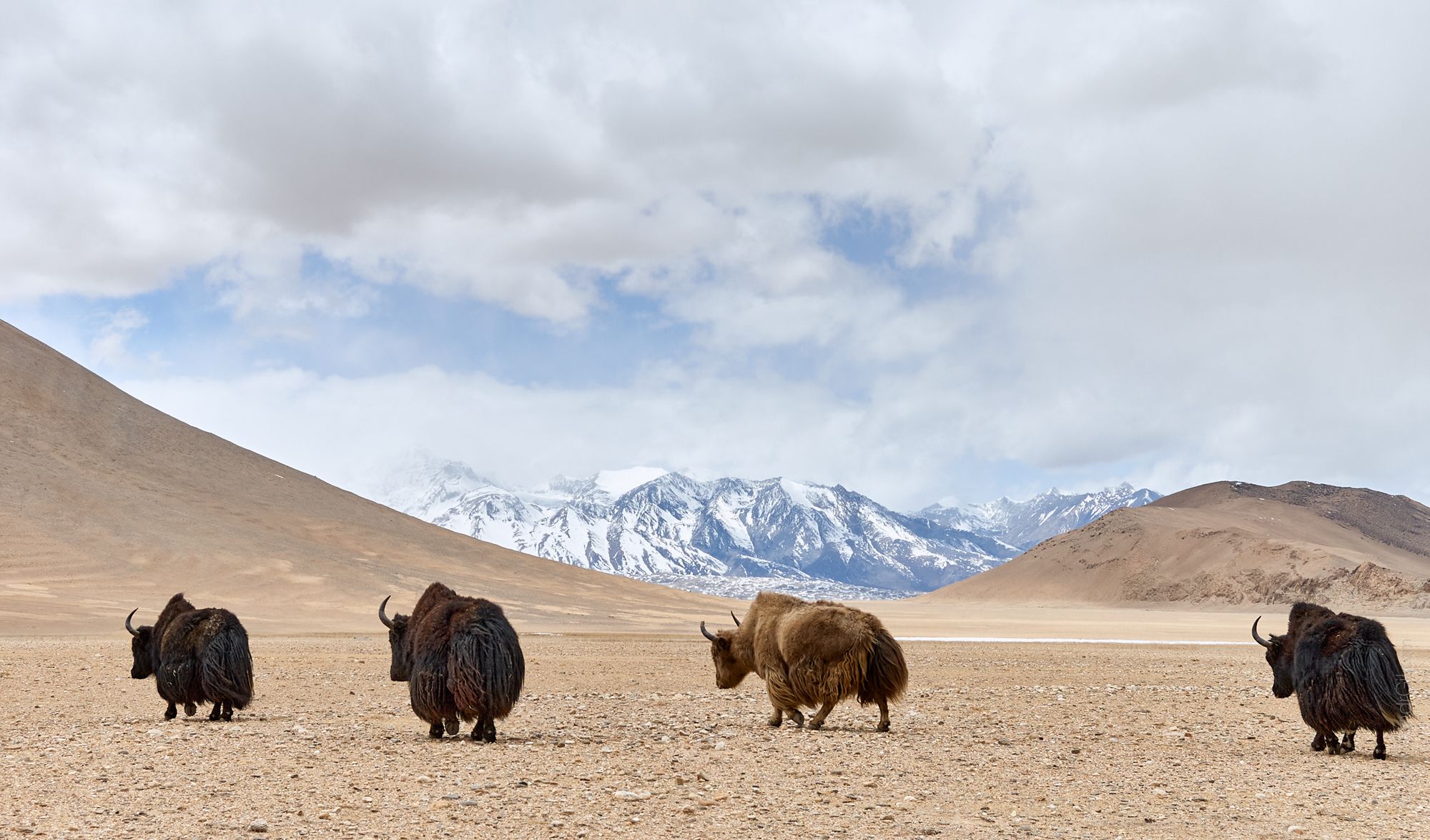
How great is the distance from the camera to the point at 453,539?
7969 centimetres

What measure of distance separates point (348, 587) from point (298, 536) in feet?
41.3

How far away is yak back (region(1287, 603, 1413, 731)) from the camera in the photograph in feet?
38.6

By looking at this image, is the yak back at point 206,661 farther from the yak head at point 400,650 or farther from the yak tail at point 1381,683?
the yak tail at point 1381,683

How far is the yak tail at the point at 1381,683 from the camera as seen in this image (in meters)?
11.7

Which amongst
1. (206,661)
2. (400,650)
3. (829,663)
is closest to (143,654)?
(206,661)

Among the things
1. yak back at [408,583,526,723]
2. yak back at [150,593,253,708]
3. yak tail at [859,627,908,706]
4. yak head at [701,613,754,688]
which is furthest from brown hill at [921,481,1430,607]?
yak back at [150,593,253,708]

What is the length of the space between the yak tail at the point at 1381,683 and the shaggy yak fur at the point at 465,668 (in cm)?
824

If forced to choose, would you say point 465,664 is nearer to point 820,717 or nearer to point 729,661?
point 820,717

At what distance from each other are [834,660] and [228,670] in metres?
6.87

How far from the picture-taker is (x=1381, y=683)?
11781mm

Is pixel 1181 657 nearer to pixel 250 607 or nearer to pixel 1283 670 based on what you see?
pixel 1283 670

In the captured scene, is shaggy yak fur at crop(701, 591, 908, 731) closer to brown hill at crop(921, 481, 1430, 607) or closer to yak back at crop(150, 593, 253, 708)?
yak back at crop(150, 593, 253, 708)

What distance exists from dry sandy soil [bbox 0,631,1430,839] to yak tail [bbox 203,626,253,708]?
414 millimetres

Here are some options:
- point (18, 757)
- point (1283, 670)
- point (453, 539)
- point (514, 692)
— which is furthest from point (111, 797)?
point (453, 539)
